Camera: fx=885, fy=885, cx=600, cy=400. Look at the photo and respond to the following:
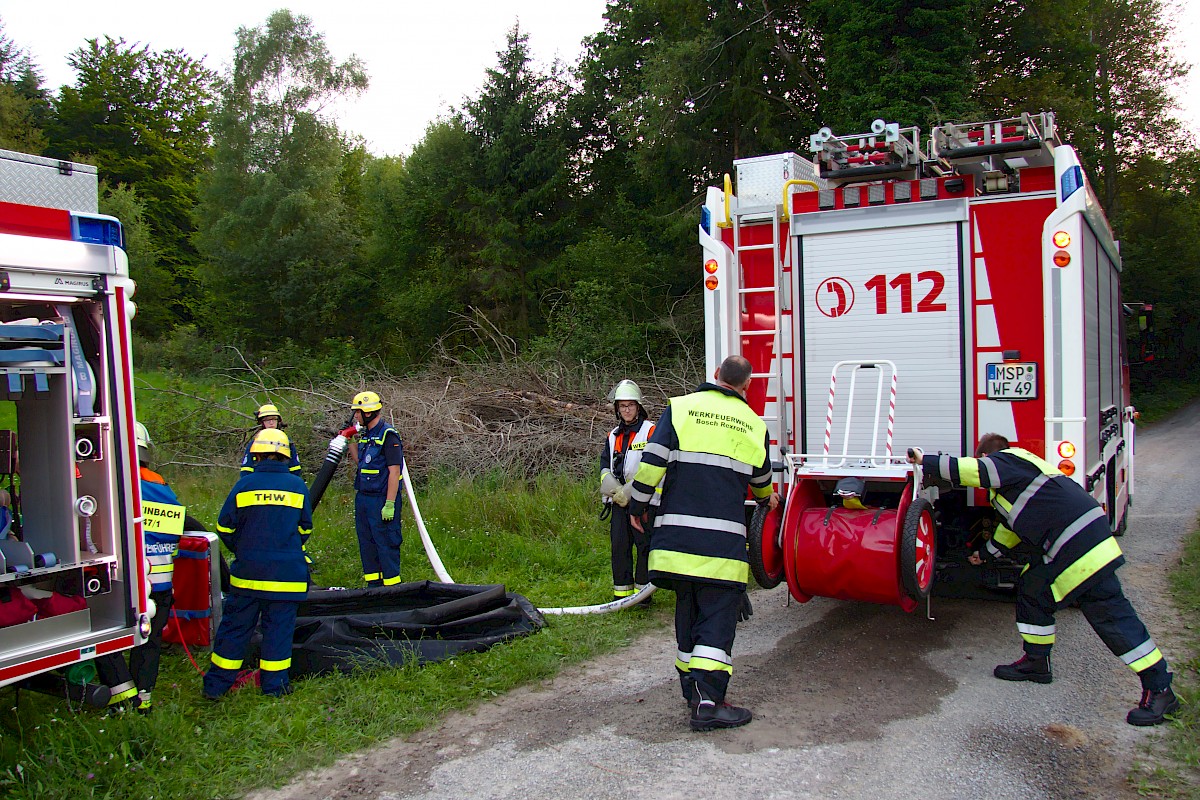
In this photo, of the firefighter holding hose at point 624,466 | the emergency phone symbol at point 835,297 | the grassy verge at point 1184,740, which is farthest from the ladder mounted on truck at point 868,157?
the grassy verge at point 1184,740

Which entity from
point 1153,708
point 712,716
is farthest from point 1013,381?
point 712,716

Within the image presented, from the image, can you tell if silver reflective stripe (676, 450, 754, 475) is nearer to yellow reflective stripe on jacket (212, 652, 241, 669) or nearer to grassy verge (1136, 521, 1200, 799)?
grassy verge (1136, 521, 1200, 799)

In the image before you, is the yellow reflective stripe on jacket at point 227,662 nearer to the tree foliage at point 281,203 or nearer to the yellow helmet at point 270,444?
the yellow helmet at point 270,444

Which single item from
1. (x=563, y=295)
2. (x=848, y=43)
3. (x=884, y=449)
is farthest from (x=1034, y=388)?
(x=563, y=295)

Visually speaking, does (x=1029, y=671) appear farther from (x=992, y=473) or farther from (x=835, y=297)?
(x=835, y=297)

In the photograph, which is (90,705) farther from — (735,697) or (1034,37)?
(1034,37)

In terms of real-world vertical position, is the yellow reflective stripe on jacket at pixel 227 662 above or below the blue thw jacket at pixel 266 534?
below

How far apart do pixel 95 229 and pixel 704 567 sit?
3.20 metres

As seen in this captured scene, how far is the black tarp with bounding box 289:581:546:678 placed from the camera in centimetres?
514

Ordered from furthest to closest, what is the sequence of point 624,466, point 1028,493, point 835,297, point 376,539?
point 376,539 → point 624,466 → point 835,297 → point 1028,493

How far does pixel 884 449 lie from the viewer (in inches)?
228

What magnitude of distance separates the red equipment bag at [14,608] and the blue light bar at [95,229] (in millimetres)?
1562

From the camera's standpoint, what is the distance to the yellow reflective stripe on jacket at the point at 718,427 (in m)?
4.38

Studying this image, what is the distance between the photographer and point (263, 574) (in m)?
4.72
